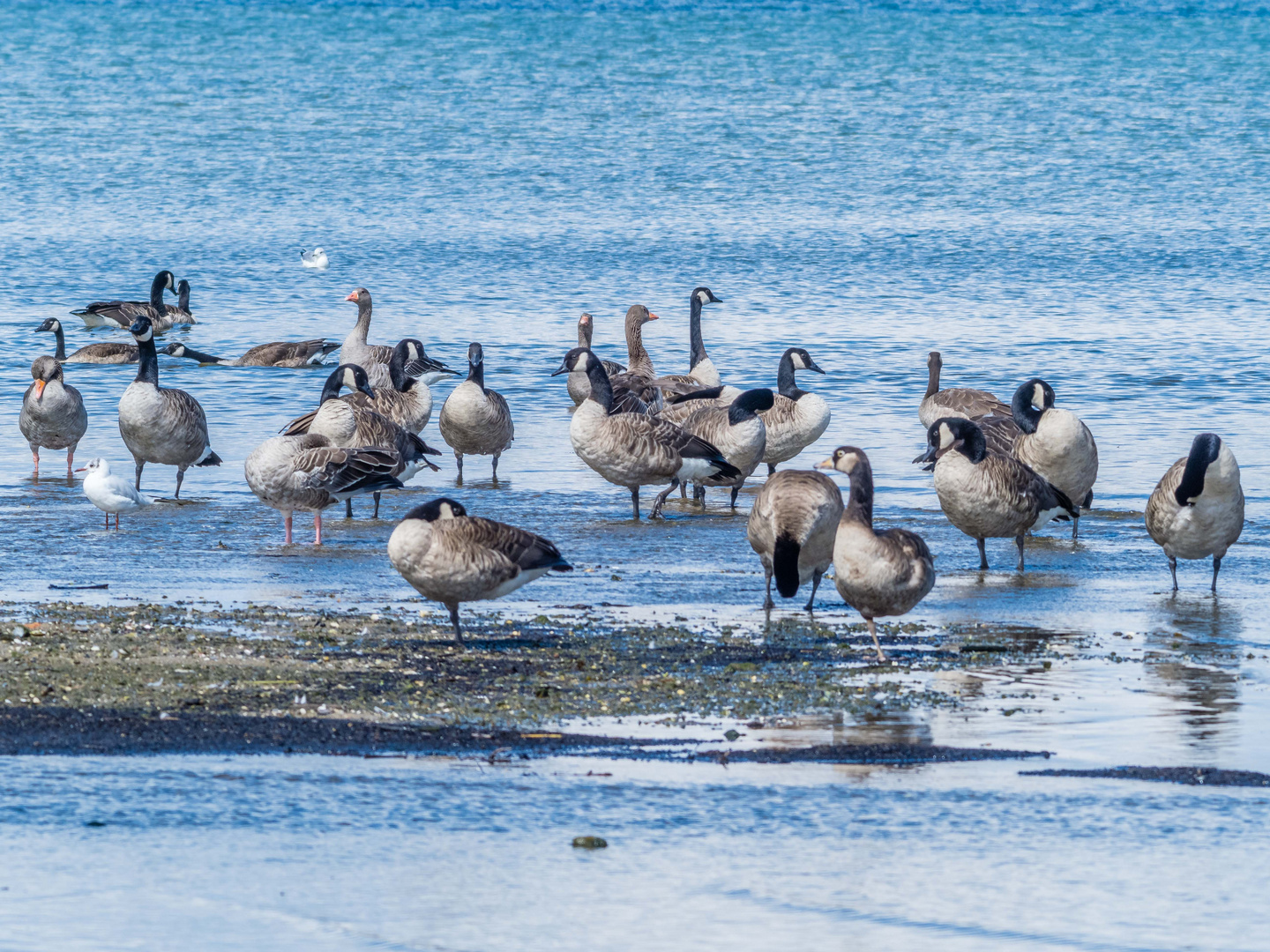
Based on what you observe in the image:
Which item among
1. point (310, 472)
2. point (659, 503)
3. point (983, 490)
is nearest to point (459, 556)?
point (310, 472)

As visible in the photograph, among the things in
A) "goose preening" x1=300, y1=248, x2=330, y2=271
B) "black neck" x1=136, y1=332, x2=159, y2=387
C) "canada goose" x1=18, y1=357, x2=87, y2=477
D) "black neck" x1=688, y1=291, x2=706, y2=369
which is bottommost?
"canada goose" x1=18, y1=357, x2=87, y2=477

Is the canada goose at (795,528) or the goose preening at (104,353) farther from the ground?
the goose preening at (104,353)

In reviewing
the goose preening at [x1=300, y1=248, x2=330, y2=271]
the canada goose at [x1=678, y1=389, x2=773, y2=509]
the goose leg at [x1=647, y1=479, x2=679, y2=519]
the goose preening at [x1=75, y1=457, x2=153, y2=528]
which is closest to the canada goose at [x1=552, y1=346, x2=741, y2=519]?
the goose leg at [x1=647, y1=479, x2=679, y2=519]

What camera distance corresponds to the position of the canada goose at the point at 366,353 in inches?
906

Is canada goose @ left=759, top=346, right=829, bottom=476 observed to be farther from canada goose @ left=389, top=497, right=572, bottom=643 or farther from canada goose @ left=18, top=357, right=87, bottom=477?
canada goose @ left=389, top=497, right=572, bottom=643

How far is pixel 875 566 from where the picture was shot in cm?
1070

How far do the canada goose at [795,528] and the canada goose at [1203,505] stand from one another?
247 cm

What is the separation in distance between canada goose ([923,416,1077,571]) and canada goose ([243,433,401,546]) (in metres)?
4.31

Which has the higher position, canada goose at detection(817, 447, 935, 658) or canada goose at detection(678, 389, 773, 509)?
canada goose at detection(678, 389, 773, 509)

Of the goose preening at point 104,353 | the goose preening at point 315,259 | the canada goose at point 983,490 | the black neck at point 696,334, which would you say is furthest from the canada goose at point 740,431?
the goose preening at point 315,259

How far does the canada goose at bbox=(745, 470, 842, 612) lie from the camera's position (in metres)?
11.9

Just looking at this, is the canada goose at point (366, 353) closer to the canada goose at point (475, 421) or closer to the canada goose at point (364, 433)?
the canada goose at point (475, 421)

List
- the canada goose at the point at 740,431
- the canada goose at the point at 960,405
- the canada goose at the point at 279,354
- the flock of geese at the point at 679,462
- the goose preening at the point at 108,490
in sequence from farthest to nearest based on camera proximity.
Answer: the canada goose at the point at 279,354
the canada goose at the point at 960,405
the canada goose at the point at 740,431
the goose preening at the point at 108,490
the flock of geese at the point at 679,462

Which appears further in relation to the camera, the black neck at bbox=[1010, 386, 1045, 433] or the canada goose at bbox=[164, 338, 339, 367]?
the canada goose at bbox=[164, 338, 339, 367]
